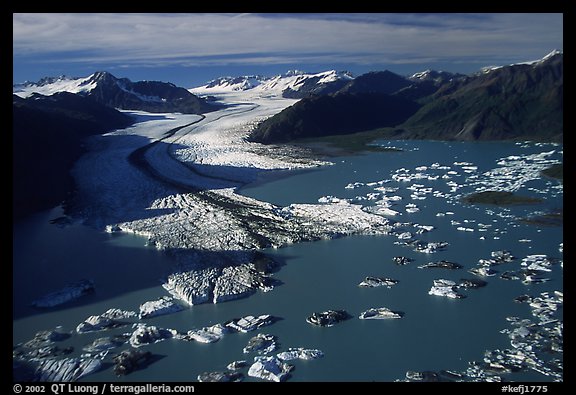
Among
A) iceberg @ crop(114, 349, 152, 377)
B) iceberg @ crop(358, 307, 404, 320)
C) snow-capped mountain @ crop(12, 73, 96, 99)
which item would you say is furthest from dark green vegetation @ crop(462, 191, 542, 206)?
snow-capped mountain @ crop(12, 73, 96, 99)

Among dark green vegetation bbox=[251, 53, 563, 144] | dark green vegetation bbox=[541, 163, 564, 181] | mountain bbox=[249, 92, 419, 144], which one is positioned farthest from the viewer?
mountain bbox=[249, 92, 419, 144]

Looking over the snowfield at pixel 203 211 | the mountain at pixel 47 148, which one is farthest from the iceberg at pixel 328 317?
the mountain at pixel 47 148

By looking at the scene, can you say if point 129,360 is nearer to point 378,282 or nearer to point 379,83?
point 378,282

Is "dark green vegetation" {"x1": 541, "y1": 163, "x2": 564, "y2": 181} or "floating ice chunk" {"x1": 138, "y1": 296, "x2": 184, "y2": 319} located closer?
"floating ice chunk" {"x1": 138, "y1": 296, "x2": 184, "y2": 319}

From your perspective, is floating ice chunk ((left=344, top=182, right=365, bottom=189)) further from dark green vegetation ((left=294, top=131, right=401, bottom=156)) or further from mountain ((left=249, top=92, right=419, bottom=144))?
mountain ((left=249, top=92, right=419, bottom=144))

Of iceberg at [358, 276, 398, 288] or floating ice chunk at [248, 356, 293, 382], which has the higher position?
iceberg at [358, 276, 398, 288]

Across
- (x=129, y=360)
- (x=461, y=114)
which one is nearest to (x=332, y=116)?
(x=461, y=114)

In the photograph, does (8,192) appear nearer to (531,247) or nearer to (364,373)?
(364,373)
